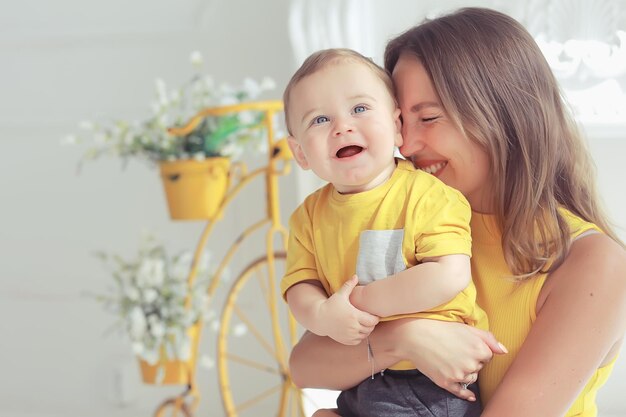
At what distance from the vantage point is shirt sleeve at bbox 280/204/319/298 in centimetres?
134

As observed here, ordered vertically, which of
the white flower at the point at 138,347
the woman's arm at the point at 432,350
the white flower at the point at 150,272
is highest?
the woman's arm at the point at 432,350

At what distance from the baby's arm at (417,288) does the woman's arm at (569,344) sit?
0.17 metres

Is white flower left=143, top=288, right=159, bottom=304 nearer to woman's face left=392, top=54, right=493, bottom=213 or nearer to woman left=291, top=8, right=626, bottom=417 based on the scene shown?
woman left=291, top=8, right=626, bottom=417

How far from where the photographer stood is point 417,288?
3.95 ft

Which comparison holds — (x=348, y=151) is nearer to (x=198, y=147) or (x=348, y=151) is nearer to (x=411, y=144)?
(x=411, y=144)

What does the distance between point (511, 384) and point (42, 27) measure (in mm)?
2767

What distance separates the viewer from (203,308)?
2.85 m

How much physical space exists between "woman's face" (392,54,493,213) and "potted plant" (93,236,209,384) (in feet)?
5.02

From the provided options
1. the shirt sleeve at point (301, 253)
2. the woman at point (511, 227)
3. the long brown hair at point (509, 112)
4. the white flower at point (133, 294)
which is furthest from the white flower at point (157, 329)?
the long brown hair at point (509, 112)

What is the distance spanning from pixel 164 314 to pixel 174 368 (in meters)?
0.21

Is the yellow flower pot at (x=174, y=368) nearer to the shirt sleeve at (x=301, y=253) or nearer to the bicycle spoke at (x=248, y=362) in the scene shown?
the bicycle spoke at (x=248, y=362)

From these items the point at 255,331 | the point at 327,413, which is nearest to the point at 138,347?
the point at 255,331

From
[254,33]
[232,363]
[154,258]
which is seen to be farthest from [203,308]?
[254,33]

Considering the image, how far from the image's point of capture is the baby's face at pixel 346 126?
1261mm
